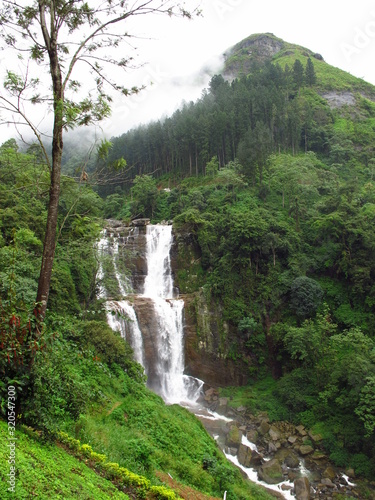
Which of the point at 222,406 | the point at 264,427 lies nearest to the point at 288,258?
the point at 222,406

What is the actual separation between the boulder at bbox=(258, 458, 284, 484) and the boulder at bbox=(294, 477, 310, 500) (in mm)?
777

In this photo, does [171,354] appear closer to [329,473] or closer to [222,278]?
[222,278]

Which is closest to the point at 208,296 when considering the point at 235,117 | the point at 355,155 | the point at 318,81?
the point at 235,117

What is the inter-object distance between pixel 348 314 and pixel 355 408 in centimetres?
802

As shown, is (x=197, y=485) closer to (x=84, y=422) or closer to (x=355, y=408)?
(x=84, y=422)

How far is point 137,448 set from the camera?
7.57 metres

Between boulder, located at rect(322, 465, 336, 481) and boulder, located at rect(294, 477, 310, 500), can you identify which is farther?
boulder, located at rect(322, 465, 336, 481)

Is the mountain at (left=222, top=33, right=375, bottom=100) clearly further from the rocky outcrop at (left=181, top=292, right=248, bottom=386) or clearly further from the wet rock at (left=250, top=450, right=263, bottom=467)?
the wet rock at (left=250, top=450, right=263, bottom=467)

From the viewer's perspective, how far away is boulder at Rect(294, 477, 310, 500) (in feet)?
44.6

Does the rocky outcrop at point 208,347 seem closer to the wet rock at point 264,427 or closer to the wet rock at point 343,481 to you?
the wet rock at point 264,427

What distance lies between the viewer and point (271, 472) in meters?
14.8

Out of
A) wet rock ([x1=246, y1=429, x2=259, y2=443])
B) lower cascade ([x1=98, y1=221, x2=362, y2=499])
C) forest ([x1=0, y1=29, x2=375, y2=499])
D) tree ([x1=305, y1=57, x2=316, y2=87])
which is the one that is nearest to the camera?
forest ([x1=0, y1=29, x2=375, y2=499])

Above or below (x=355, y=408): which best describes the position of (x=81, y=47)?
above

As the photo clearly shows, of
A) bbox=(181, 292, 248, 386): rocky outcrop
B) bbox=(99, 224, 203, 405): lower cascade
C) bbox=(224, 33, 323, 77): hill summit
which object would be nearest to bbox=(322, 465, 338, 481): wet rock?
bbox=(181, 292, 248, 386): rocky outcrop
